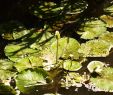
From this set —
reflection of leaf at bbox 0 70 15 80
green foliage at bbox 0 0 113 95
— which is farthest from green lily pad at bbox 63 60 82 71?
reflection of leaf at bbox 0 70 15 80

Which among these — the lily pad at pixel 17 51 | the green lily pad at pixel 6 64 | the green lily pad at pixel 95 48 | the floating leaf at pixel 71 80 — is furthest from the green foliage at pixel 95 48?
the green lily pad at pixel 6 64

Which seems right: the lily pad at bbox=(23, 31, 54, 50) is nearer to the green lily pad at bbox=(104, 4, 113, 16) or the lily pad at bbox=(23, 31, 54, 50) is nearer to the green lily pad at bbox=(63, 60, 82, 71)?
the green lily pad at bbox=(63, 60, 82, 71)

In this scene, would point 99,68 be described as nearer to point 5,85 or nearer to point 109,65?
point 109,65

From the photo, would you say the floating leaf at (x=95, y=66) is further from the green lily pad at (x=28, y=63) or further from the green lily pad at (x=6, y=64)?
the green lily pad at (x=6, y=64)

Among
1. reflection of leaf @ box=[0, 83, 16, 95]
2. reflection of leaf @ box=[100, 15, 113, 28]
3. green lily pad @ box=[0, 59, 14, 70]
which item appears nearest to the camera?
reflection of leaf @ box=[0, 83, 16, 95]

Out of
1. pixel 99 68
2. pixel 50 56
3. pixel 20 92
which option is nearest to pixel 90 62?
pixel 99 68

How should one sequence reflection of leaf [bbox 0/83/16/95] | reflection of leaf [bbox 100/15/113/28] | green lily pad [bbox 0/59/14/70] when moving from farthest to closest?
1. reflection of leaf [bbox 100/15/113/28]
2. green lily pad [bbox 0/59/14/70]
3. reflection of leaf [bbox 0/83/16/95]
